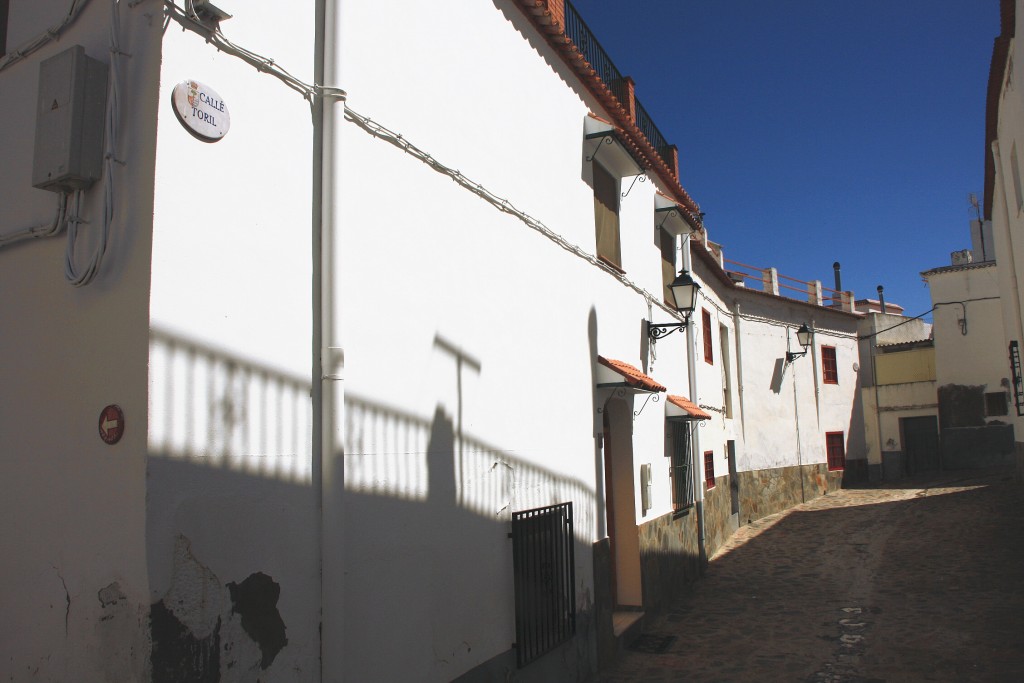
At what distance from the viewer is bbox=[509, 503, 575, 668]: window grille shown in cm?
629

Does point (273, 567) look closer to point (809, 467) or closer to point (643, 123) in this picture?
point (643, 123)

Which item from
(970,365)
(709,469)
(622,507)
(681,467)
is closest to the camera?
(622,507)

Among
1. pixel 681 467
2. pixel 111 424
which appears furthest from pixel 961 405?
pixel 111 424

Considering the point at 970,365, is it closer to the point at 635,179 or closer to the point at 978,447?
the point at 978,447

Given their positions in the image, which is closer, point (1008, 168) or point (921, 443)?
point (1008, 168)

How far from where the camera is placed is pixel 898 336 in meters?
25.8

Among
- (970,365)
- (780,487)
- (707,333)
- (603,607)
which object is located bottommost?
(603,607)

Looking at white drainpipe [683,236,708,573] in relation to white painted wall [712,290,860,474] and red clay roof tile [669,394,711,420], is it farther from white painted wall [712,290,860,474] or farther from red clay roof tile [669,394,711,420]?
white painted wall [712,290,860,474]

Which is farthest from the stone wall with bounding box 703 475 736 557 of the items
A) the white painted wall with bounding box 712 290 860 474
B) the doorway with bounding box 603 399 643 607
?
the doorway with bounding box 603 399 643 607

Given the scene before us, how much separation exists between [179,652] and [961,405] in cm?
2252

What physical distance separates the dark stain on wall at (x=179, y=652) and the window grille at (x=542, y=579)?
10.4ft

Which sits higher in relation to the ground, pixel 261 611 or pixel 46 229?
pixel 46 229

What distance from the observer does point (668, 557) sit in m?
10.6

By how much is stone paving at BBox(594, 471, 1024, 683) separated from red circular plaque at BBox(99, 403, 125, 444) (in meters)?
5.85
